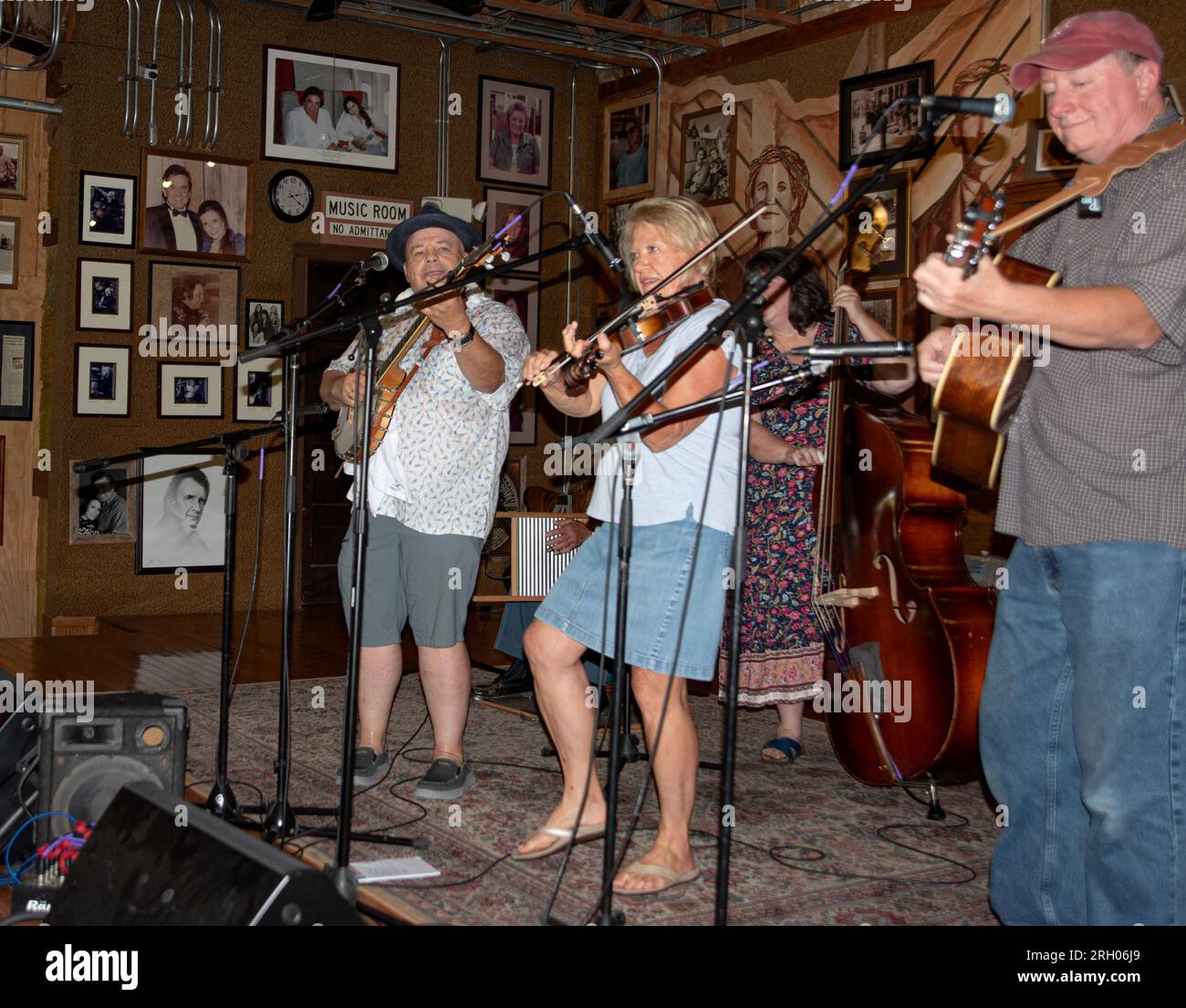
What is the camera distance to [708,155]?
8016 mm

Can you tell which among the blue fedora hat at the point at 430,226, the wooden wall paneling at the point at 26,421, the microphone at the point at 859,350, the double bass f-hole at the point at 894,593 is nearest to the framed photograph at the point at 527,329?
the wooden wall paneling at the point at 26,421

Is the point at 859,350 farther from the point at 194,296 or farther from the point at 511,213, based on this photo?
the point at 511,213

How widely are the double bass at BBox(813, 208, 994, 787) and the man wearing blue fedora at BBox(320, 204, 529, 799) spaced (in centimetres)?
103

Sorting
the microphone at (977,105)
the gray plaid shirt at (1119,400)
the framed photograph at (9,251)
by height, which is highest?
the framed photograph at (9,251)

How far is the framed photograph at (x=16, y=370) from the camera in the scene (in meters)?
7.45

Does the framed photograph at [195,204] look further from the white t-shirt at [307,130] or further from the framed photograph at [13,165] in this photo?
the framed photograph at [13,165]

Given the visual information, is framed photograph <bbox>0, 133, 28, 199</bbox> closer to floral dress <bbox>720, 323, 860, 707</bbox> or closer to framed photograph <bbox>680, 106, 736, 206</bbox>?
framed photograph <bbox>680, 106, 736, 206</bbox>

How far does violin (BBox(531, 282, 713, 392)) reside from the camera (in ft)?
8.30

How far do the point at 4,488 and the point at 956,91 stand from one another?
228 inches

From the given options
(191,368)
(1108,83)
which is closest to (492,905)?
(1108,83)

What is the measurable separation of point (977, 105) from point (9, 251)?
6.92 meters

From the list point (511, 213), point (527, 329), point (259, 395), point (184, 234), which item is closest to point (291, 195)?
point (184, 234)

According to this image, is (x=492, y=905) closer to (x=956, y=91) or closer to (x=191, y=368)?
(x=956, y=91)

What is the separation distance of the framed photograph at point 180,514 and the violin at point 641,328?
5292mm
